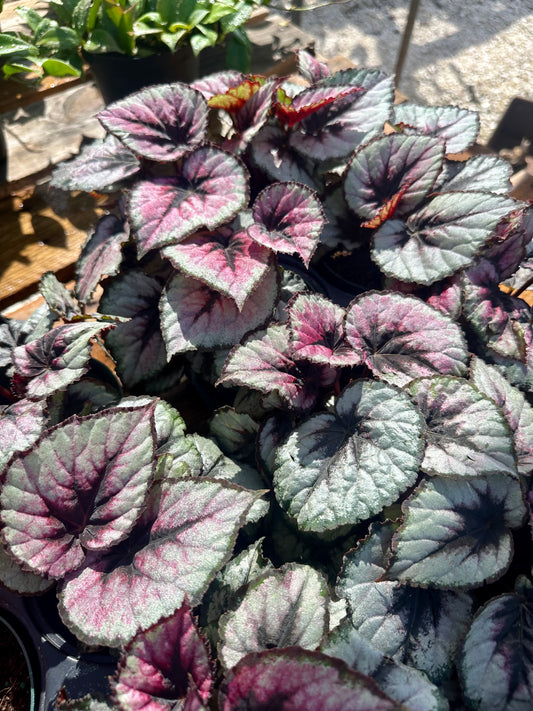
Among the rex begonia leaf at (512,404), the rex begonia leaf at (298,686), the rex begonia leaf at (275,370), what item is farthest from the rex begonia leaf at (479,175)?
the rex begonia leaf at (298,686)

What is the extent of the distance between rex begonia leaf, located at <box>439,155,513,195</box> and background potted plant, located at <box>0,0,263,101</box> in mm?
1210

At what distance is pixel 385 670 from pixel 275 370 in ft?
1.66

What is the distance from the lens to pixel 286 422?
107 centimetres

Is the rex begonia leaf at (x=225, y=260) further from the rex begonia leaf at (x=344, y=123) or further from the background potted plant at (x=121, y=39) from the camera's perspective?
the background potted plant at (x=121, y=39)

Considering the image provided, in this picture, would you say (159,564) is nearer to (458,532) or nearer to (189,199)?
(458,532)

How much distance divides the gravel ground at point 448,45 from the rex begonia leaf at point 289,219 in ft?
9.99

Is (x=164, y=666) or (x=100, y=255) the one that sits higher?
(x=100, y=255)

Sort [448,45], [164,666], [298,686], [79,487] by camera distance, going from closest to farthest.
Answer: [298,686] < [164,666] < [79,487] < [448,45]

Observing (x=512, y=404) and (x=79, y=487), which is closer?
(x=79, y=487)

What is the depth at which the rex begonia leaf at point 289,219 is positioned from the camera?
1070 mm

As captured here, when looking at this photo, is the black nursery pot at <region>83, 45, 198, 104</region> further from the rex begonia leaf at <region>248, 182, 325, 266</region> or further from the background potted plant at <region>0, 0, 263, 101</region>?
the rex begonia leaf at <region>248, 182, 325, 266</region>

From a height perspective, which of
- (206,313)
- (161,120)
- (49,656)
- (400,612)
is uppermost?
(161,120)

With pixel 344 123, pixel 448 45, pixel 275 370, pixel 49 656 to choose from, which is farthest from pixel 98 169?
pixel 448 45

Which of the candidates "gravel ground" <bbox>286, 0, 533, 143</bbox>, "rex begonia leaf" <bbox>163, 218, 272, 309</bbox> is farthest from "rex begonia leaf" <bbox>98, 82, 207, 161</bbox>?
"gravel ground" <bbox>286, 0, 533, 143</bbox>
